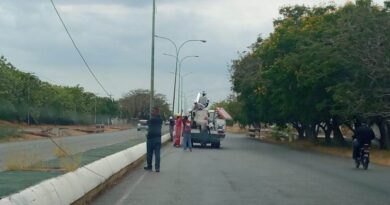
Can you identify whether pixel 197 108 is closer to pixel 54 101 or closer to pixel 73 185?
pixel 73 185

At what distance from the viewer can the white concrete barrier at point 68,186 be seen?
9258mm

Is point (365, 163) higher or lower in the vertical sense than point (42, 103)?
lower

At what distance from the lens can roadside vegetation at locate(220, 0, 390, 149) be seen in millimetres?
32719

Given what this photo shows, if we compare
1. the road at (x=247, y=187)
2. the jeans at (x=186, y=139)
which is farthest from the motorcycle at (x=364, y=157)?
the jeans at (x=186, y=139)

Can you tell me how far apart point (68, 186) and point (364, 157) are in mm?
15468

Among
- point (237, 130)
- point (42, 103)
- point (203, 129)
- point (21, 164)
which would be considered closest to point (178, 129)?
point (203, 129)

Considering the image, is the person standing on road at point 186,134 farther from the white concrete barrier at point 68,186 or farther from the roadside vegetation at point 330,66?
the white concrete barrier at point 68,186

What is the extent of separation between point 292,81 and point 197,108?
6.74 meters

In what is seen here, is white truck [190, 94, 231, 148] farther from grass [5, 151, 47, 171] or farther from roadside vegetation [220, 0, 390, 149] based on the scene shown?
grass [5, 151, 47, 171]

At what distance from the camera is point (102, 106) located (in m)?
126

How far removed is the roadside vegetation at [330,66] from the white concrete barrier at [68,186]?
17.8m

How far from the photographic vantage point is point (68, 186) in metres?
11.8

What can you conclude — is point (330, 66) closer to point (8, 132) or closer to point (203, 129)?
point (203, 129)

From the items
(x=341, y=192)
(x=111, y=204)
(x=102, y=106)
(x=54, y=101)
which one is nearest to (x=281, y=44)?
(x=341, y=192)
